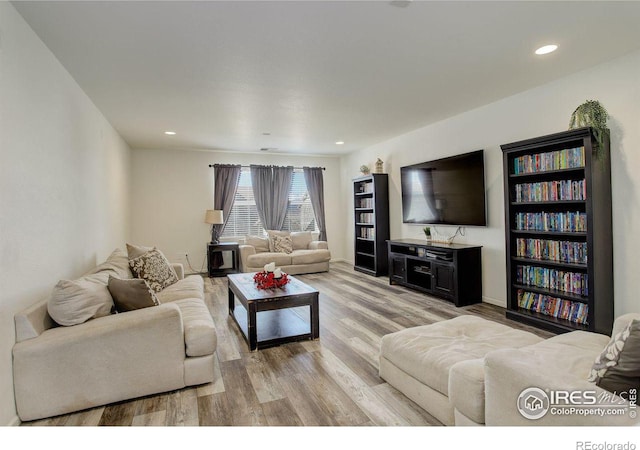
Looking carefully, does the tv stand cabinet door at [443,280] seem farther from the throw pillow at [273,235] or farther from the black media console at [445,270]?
the throw pillow at [273,235]

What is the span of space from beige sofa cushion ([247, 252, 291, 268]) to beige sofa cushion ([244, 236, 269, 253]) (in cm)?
30

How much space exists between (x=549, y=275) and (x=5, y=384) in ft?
14.8

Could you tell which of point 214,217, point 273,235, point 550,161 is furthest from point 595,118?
point 214,217

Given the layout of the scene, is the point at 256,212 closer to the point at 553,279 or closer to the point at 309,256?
the point at 309,256

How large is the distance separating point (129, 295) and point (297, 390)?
4.48 ft

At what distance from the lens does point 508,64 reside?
3.17 meters

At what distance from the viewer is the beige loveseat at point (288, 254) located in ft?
20.9

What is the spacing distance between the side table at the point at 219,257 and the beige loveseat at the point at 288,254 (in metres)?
0.22

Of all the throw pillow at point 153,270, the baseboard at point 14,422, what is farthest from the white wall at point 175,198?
the baseboard at point 14,422

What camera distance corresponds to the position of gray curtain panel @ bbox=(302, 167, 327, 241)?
25.7 feet

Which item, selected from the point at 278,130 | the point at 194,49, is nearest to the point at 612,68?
the point at 194,49

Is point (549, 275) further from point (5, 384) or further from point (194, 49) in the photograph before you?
point (5, 384)

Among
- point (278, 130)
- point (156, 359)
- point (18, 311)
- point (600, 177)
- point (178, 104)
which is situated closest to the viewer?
point (18, 311)

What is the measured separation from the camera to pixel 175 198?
6.90m
